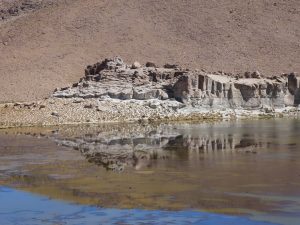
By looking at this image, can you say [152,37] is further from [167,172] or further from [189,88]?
[167,172]

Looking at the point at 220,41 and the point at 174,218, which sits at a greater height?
the point at 220,41

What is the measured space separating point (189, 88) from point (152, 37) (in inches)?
1627

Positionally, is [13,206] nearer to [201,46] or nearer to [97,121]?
[97,121]

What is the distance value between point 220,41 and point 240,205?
253 ft

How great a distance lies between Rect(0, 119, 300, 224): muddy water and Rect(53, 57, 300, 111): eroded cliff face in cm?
1847

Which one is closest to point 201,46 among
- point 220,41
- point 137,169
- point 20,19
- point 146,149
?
point 220,41

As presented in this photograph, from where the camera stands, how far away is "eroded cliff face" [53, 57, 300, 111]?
2062 inches

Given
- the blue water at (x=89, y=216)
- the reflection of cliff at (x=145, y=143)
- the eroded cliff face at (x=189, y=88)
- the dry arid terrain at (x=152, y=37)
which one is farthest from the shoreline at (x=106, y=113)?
the blue water at (x=89, y=216)

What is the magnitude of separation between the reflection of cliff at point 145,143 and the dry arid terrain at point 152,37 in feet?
143

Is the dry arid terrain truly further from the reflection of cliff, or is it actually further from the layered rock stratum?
the reflection of cliff

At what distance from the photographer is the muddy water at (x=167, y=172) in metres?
15.2

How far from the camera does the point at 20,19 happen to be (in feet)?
337

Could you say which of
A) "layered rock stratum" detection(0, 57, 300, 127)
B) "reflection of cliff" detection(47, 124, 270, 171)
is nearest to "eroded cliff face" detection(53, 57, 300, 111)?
"layered rock stratum" detection(0, 57, 300, 127)

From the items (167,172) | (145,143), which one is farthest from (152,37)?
(167,172)
